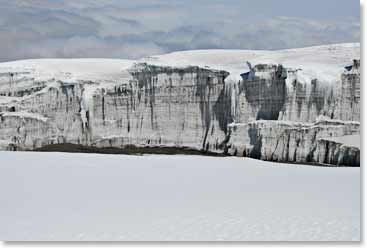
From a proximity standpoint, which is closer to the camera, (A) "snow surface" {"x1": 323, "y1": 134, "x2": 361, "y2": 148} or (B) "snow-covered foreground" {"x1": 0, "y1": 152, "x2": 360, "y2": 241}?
(B) "snow-covered foreground" {"x1": 0, "y1": 152, "x2": 360, "y2": 241}

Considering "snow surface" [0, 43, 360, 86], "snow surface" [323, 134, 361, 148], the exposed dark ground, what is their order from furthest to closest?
the exposed dark ground, "snow surface" [0, 43, 360, 86], "snow surface" [323, 134, 361, 148]

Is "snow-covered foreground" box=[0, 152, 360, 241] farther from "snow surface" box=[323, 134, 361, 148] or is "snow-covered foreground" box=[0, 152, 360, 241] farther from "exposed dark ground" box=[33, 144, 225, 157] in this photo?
"exposed dark ground" box=[33, 144, 225, 157]

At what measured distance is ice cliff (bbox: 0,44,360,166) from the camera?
2409 cm

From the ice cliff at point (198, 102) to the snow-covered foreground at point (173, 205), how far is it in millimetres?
9612

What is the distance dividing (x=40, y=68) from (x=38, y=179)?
2211 centimetres

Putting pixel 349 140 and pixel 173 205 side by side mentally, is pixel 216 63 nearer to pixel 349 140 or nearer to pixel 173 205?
pixel 349 140

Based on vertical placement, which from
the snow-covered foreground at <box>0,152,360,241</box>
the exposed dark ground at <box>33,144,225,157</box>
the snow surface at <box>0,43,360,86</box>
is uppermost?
the snow surface at <box>0,43,360,86</box>

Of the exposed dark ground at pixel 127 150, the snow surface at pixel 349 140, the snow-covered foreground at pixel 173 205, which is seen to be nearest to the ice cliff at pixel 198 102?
the snow surface at pixel 349 140

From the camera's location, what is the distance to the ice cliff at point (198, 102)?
24094 mm

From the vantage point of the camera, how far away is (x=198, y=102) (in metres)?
29.7

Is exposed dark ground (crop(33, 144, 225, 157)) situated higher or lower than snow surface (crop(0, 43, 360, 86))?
lower

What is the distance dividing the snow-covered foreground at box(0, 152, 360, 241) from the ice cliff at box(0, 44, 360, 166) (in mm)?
9612

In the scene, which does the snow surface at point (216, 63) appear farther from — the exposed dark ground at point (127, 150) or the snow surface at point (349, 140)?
the exposed dark ground at point (127, 150)

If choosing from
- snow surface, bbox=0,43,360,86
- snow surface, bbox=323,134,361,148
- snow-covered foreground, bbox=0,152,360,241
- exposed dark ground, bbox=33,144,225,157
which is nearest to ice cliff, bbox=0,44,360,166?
snow surface, bbox=0,43,360,86
